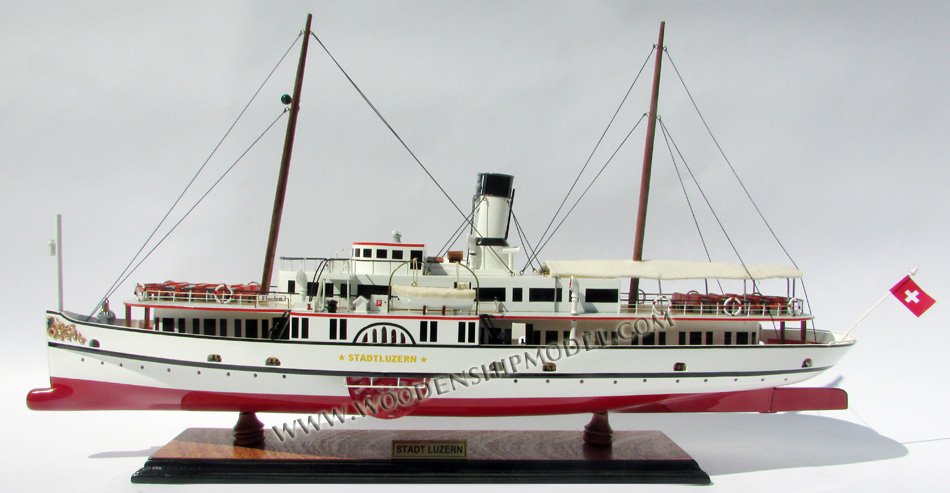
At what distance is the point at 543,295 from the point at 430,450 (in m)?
3.64

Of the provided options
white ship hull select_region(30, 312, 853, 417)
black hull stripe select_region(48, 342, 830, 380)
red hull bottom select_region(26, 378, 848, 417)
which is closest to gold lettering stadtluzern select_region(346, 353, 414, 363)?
white ship hull select_region(30, 312, 853, 417)

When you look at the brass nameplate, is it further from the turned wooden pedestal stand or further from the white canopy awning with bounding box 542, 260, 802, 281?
the white canopy awning with bounding box 542, 260, 802, 281

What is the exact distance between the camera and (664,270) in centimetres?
1259

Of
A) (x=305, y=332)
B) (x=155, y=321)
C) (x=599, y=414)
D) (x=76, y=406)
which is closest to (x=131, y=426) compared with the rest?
(x=76, y=406)

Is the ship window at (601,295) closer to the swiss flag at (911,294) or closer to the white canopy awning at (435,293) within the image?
the white canopy awning at (435,293)

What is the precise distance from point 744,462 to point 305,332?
29.0 feet

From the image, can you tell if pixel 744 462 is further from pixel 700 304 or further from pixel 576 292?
pixel 576 292

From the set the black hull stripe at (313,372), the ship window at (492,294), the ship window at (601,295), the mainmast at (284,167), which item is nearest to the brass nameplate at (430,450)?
the black hull stripe at (313,372)

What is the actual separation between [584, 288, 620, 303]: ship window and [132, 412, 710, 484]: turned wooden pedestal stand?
226cm

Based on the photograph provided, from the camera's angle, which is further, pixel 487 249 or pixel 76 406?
pixel 487 249

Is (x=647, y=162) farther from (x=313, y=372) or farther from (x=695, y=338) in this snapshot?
(x=313, y=372)

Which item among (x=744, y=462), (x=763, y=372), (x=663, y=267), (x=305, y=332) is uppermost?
(x=663, y=267)

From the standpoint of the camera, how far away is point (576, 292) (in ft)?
39.7

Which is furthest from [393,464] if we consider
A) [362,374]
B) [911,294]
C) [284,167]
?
[911,294]
